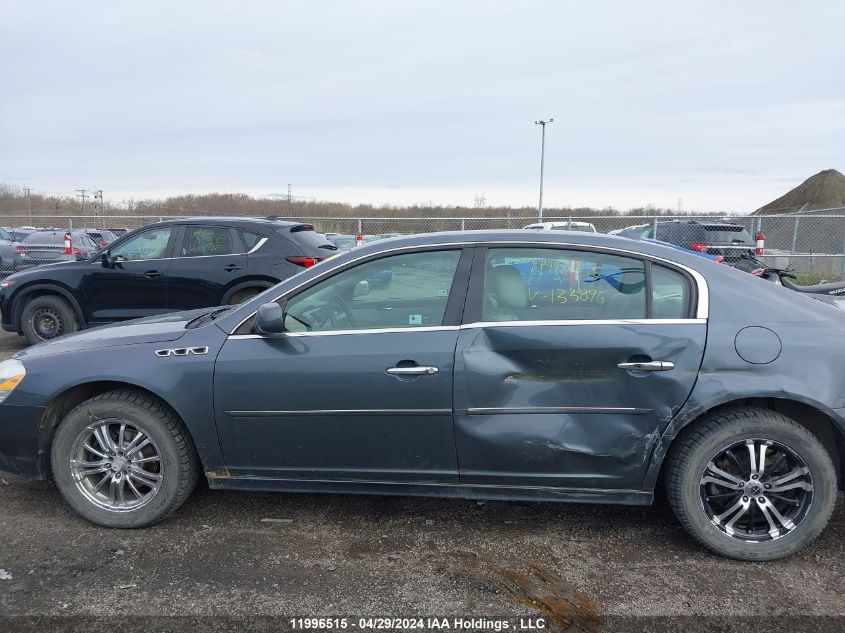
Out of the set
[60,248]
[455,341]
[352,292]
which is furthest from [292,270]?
[60,248]

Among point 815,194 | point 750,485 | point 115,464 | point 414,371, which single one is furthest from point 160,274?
point 815,194

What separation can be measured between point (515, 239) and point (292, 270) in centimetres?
491

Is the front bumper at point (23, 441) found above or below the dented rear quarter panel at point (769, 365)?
below

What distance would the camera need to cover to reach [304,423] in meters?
3.28

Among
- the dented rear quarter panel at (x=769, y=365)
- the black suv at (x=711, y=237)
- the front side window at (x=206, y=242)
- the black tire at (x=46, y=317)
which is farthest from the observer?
the black suv at (x=711, y=237)

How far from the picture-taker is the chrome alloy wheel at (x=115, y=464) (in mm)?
3461

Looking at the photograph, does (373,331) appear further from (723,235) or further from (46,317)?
(723,235)

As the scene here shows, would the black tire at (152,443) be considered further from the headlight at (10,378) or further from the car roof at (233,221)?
the car roof at (233,221)

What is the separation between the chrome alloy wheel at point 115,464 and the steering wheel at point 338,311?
1.17 metres

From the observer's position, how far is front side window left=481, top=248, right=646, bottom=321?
321 centimetres

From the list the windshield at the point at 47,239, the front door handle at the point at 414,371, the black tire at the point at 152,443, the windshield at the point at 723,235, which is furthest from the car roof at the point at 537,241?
the windshield at the point at 47,239

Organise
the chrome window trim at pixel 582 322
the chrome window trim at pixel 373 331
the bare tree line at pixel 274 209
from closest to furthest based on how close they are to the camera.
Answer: the chrome window trim at pixel 582 322
the chrome window trim at pixel 373 331
the bare tree line at pixel 274 209

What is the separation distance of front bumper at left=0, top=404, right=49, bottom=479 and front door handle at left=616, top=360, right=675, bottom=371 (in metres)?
3.06

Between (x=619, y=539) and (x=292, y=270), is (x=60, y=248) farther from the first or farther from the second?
(x=619, y=539)
